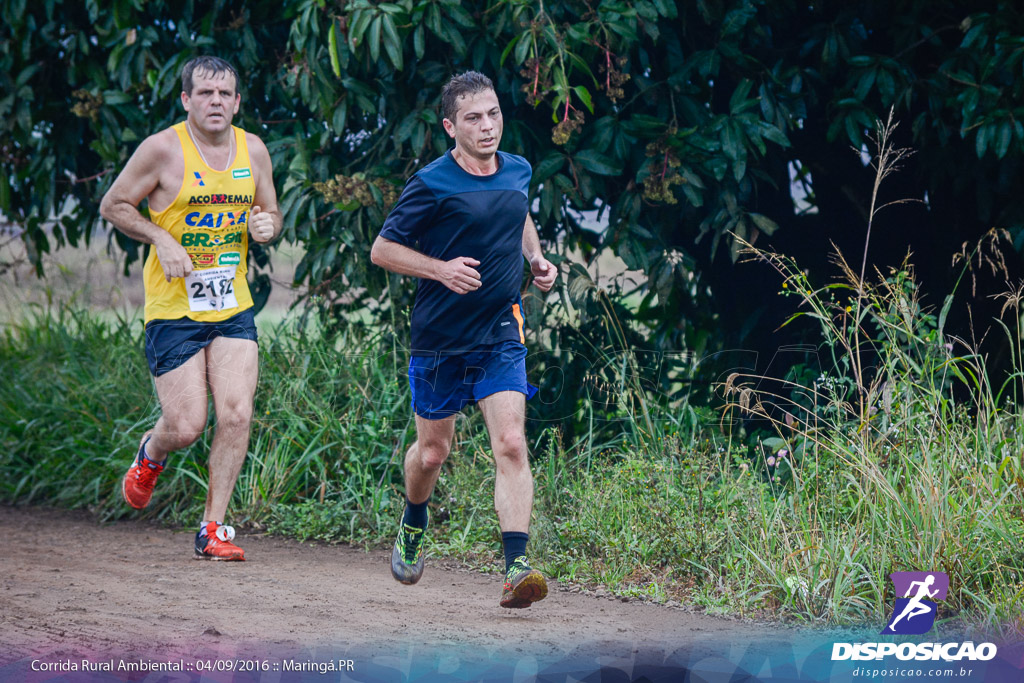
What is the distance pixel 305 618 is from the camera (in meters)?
4.58

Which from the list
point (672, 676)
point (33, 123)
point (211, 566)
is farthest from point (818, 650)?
point (33, 123)

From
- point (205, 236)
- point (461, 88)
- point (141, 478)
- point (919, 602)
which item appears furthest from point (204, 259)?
point (919, 602)

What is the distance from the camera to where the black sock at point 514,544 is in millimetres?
4398

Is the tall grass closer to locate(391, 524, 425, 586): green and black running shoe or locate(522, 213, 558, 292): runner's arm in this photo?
locate(391, 524, 425, 586): green and black running shoe

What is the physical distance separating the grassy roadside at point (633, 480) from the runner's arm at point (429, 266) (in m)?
1.42

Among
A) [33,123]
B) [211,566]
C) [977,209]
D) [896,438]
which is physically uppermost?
[33,123]

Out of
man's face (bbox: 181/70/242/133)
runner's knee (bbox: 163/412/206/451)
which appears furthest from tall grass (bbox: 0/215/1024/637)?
man's face (bbox: 181/70/242/133)

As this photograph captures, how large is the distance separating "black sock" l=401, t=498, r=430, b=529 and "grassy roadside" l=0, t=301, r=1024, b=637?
801mm

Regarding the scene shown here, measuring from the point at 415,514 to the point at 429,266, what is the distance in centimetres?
124

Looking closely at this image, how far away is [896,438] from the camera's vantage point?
495cm

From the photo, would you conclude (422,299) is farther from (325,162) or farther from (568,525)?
(325,162)

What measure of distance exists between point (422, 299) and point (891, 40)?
3.62m

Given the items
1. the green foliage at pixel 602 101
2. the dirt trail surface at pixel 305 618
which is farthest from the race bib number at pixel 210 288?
the dirt trail surface at pixel 305 618

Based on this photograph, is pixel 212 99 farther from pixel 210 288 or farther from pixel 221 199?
pixel 210 288
